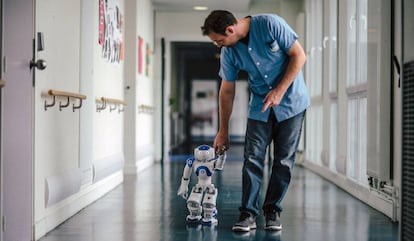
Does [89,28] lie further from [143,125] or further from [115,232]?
[143,125]

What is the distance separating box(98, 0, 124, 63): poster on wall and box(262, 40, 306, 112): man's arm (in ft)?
7.48

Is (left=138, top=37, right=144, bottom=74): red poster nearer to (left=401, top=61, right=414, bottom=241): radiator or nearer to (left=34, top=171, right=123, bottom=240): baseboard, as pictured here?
(left=34, top=171, right=123, bottom=240): baseboard

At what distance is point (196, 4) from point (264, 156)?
624cm

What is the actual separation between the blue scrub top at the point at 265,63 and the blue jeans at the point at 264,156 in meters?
0.07

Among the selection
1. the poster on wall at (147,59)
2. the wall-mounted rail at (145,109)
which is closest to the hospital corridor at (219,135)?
the wall-mounted rail at (145,109)

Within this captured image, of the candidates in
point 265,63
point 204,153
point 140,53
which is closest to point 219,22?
point 265,63

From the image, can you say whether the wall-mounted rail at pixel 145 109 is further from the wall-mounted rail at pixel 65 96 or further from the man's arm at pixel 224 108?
the man's arm at pixel 224 108

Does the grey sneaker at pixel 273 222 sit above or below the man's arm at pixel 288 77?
below

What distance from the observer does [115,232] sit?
3492mm

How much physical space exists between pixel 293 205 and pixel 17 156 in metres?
2.30

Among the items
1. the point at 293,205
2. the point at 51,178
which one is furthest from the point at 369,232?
the point at 51,178

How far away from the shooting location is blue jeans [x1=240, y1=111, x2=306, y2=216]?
3.64 meters

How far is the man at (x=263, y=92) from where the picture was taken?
11.2 feet

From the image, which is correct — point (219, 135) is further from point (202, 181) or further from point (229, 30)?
point (229, 30)
